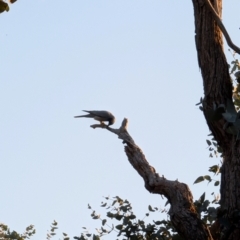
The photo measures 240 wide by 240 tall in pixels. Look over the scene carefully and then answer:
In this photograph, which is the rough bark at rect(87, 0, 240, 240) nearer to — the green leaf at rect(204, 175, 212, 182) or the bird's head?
the green leaf at rect(204, 175, 212, 182)

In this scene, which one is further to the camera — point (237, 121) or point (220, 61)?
point (220, 61)

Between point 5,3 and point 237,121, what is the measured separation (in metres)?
→ 0.99

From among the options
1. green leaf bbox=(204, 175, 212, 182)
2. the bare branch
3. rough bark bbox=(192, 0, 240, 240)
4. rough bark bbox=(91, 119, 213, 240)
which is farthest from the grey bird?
the bare branch

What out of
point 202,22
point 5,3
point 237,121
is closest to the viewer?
point 5,3

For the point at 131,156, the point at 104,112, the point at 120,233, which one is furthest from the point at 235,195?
the point at 104,112

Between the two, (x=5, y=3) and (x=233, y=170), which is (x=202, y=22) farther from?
(x=5, y=3)

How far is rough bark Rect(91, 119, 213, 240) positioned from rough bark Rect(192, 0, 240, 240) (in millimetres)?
155

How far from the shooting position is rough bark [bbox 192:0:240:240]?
3.69m

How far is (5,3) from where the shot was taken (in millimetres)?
2330

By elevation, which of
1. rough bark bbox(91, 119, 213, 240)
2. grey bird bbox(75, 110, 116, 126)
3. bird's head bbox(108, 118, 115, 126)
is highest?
grey bird bbox(75, 110, 116, 126)

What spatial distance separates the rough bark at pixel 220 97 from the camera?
12.1 feet

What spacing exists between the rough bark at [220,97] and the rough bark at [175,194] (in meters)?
0.16

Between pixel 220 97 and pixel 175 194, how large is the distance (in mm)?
667

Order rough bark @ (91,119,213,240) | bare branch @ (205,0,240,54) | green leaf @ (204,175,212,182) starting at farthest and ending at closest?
green leaf @ (204,175,212,182), rough bark @ (91,119,213,240), bare branch @ (205,0,240,54)
